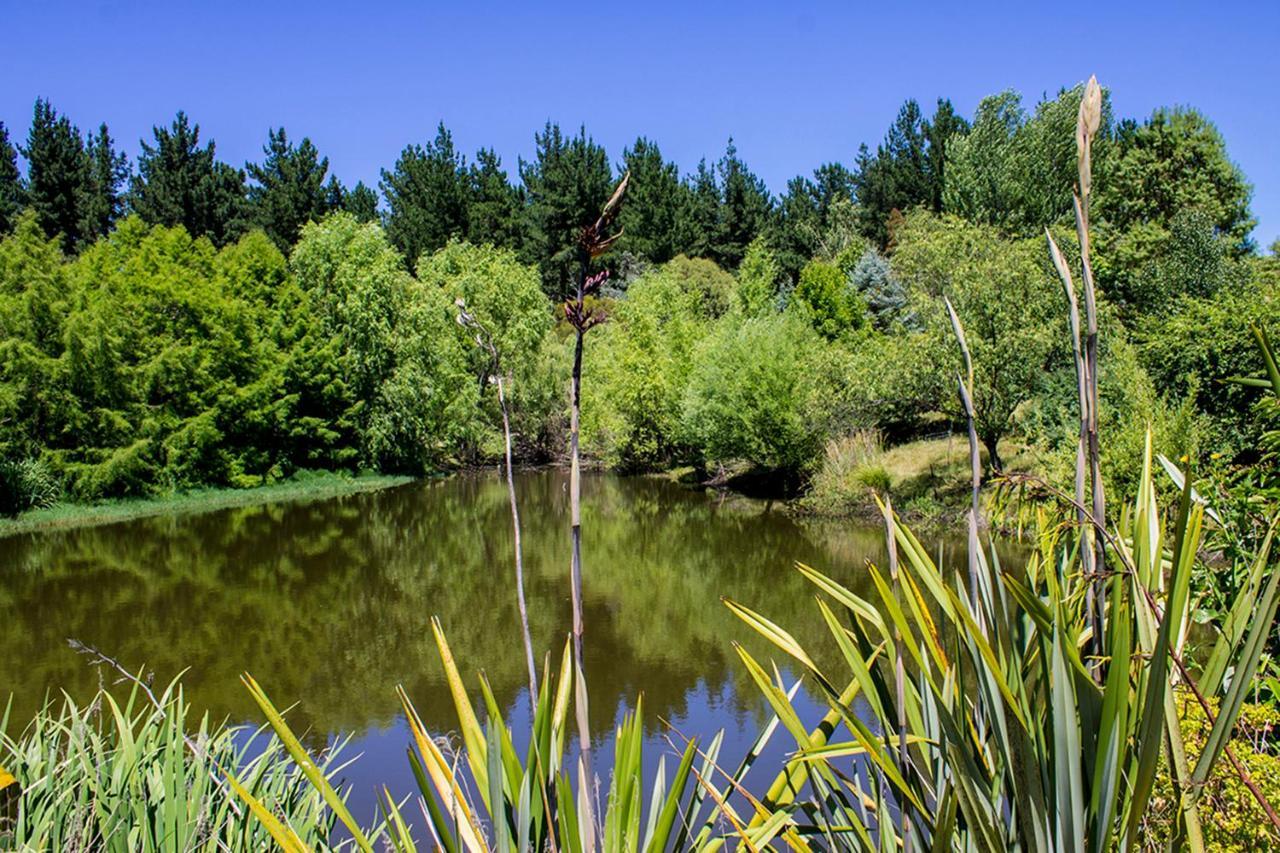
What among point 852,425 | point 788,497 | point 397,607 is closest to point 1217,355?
point 852,425

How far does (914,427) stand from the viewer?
71.6 feet

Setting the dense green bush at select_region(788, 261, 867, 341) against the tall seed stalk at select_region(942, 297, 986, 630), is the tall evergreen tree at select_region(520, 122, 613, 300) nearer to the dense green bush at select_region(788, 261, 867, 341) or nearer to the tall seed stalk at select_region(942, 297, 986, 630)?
the dense green bush at select_region(788, 261, 867, 341)

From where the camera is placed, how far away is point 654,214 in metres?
44.1

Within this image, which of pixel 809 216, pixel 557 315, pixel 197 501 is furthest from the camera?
pixel 809 216

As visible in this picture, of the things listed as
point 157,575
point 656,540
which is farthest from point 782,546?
point 157,575

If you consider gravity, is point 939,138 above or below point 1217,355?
above

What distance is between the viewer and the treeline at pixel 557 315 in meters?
15.6

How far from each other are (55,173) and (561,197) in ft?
65.0

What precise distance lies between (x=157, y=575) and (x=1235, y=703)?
1550cm

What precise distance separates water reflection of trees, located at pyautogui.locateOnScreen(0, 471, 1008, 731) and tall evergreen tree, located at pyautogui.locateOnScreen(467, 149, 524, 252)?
21767mm

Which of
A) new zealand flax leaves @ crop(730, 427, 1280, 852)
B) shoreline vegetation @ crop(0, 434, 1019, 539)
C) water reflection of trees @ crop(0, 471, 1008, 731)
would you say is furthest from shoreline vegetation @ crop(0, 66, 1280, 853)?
water reflection of trees @ crop(0, 471, 1008, 731)

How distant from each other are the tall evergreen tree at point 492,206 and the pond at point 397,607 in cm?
2173

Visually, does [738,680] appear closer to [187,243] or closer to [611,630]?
[611,630]

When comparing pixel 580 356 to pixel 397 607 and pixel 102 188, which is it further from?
pixel 102 188
